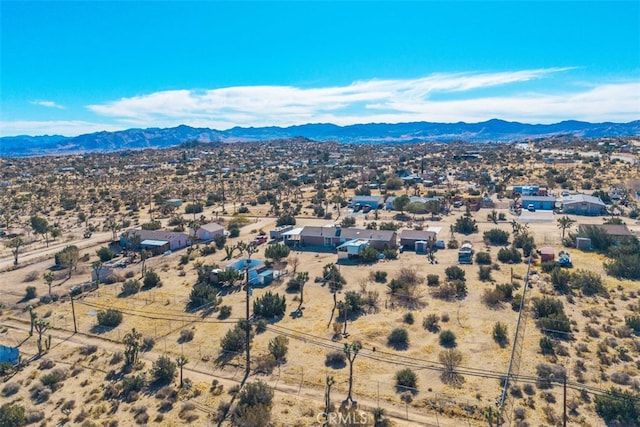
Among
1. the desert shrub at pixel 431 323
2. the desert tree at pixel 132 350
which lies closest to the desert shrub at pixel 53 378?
the desert tree at pixel 132 350

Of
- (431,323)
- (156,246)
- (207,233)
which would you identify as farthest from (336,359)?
(207,233)

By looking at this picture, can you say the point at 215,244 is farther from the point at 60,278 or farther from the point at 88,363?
the point at 88,363

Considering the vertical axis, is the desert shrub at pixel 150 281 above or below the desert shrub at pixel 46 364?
above

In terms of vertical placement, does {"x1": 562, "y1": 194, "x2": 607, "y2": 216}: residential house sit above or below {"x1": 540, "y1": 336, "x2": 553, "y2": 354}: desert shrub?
above

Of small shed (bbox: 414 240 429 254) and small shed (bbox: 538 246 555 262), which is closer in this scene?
small shed (bbox: 538 246 555 262)

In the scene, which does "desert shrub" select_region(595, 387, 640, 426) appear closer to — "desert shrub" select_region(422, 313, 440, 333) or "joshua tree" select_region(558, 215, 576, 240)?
"desert shrub" select_region(422, 313, 440, 333)

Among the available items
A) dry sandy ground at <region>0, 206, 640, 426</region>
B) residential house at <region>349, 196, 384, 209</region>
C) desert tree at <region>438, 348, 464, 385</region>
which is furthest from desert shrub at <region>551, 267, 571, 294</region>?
residential house at <region>349, 196, 384, 209</region>

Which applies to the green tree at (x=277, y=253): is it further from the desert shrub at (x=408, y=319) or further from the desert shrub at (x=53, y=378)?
the desert shrub at (x=53, y=378)
